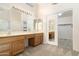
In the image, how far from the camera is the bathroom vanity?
5.26 feet

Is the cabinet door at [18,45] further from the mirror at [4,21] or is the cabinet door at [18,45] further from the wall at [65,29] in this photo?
the wall at [65,29]

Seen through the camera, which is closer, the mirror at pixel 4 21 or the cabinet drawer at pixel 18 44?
the mirror at pixel 4 21

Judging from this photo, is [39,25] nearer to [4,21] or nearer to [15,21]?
[15,21]

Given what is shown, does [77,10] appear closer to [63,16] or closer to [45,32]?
[63,16]

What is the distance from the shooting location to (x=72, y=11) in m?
1.67

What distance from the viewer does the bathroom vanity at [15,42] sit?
5.26ft

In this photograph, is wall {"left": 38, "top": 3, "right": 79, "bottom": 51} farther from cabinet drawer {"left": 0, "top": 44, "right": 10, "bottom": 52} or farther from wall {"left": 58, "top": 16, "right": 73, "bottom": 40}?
cabinet drawer {"left": 0, "top": 44, "right": 10, "bottom": 52}

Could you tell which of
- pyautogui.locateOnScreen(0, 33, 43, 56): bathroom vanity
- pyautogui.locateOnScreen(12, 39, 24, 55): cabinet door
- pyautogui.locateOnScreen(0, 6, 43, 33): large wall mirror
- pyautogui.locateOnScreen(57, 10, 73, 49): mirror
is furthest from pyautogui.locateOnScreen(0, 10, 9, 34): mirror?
pyautogui.locateOnScreen(57, 10, 73, 49): mirror

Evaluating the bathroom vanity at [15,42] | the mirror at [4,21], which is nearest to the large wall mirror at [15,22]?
the mirror at [4,21]

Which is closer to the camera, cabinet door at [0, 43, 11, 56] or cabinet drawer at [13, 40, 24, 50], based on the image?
cabinet door at [0, 43, 11, 56]

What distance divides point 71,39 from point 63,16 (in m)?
0.44

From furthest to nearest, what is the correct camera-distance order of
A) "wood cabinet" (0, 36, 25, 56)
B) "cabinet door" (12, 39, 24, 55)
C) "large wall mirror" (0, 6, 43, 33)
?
"cabinet door" (12, 39, 24, 55) < "large wall mirror" (0, 6, 43, 33) < "wood cabinet" (0, 36, 25, 56)

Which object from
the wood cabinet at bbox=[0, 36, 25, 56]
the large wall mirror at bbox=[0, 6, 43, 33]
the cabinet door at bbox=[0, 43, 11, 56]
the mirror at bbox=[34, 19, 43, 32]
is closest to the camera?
the cabinet door at bbox=[0, 43, 11, 56]

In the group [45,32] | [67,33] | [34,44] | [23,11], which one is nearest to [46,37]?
[45,32]
